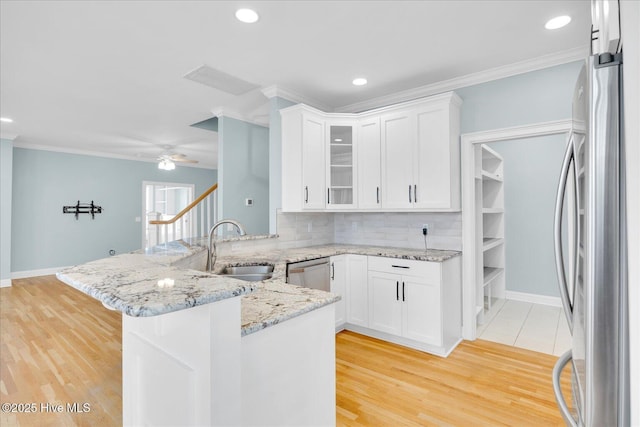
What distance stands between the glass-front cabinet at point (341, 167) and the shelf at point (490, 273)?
182cm

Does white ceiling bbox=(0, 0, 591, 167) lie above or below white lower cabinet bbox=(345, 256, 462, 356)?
above

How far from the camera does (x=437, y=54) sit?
9.39ft

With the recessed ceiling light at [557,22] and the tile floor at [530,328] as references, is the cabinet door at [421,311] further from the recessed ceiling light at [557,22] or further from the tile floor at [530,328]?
the recessed ceiling light at [557,22]

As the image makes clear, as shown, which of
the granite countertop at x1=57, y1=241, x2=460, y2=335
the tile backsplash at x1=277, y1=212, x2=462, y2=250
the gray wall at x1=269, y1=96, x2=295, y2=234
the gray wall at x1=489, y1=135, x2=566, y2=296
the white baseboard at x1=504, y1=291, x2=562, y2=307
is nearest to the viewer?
the granite countertop at x1=57, y1=241, x2=460, y2=335

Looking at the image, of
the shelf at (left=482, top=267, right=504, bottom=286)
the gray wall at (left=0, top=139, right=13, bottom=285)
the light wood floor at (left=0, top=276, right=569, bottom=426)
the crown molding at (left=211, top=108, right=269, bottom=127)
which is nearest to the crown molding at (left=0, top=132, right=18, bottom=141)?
the gray wall at (left=0, top=139, right=13, bottom=285)

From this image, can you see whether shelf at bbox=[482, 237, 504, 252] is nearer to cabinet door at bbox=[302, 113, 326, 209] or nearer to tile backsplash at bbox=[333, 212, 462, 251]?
tile backsplash at bbox=[333, 212, 462, 251]

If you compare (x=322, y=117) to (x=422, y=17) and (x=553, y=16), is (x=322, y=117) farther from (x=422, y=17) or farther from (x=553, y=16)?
(x=553, y=16)

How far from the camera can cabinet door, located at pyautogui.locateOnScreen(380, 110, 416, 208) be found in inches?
131

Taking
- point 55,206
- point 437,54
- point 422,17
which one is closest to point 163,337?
point 422,17

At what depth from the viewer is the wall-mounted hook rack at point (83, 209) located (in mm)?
6734

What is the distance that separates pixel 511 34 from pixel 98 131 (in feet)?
19.2

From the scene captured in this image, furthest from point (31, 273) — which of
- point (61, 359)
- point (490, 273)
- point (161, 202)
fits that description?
point (490, 273)

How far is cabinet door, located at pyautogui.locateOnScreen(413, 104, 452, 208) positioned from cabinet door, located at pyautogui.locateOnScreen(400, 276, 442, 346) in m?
0.78

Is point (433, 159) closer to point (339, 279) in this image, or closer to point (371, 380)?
point (339, 279)
